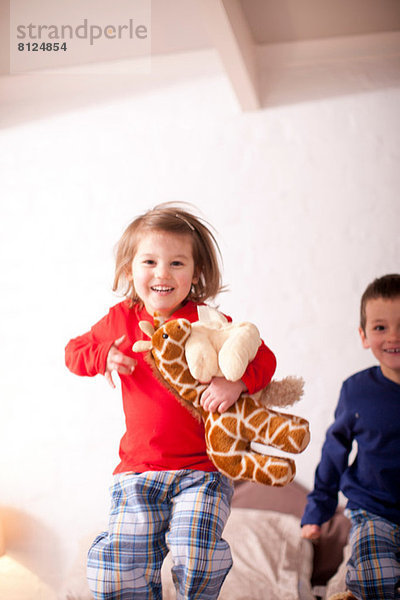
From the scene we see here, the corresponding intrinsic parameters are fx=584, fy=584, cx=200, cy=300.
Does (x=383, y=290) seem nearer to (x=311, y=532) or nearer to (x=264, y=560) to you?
(x=311, y=532)

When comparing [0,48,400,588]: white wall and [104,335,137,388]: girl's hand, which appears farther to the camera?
[0,48,400,588]: white wall

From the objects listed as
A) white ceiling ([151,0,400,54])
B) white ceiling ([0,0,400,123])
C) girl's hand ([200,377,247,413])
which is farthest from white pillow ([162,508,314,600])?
white ceiling ([151,0,400,54])

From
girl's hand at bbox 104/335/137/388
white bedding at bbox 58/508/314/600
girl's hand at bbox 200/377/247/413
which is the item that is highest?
girl's hand at bbox 104/335/137/388

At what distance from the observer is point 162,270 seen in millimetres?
1339

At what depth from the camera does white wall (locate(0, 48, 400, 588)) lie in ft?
8.02

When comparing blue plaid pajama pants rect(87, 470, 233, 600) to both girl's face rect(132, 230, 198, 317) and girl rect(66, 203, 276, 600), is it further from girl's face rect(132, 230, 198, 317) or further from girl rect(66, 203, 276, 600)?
girl's face rect(132, 230, 198, 317)

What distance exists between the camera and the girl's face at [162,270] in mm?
1348

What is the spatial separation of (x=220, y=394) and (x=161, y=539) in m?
0.37

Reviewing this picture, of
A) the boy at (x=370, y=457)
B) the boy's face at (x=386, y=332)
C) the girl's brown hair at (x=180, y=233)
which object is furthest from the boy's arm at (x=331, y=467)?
the girl's brown hair at (x=180, y=233)

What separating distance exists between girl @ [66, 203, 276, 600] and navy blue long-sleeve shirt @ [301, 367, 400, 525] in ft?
1.48

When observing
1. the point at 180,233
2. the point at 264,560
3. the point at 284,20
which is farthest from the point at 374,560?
the point at 284,20

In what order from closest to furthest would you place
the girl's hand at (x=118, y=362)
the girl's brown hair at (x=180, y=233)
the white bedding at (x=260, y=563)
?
the girl's hand at (x=118, y=362)
the girl's brown hair at (x=180, y=233)
the white bedding at (x=260, y=563)

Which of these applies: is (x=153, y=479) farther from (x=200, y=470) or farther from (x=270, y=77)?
(x=270, y=77)

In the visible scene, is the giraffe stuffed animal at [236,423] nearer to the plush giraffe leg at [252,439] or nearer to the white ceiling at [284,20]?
the plush giraffe leg at [252,439]
